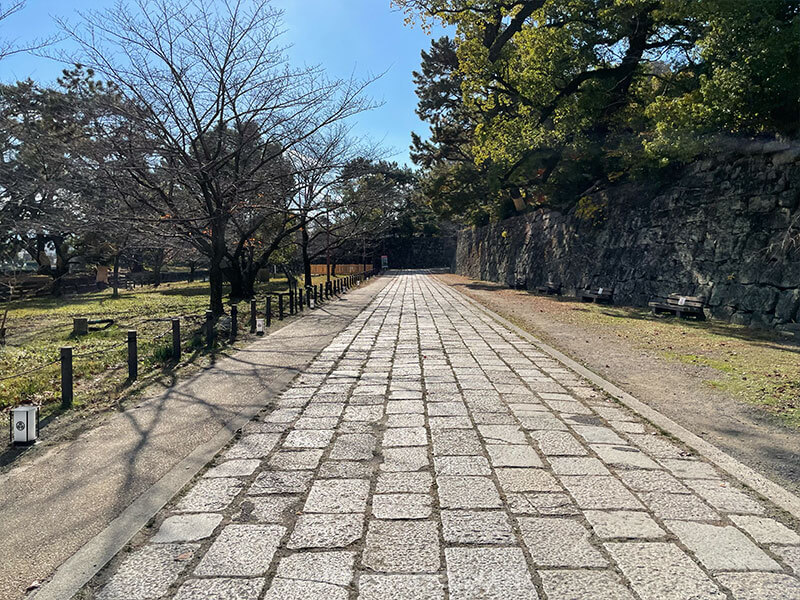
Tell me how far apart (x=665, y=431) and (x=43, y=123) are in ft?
71.4

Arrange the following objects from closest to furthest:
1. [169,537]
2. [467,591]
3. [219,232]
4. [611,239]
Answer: [467,591], [169,537], [219,232], [611,239]

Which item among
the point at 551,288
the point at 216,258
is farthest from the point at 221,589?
the point at 551,288

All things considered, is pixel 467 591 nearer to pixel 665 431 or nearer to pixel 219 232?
pixel 665 431

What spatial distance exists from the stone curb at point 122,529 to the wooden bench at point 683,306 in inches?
412

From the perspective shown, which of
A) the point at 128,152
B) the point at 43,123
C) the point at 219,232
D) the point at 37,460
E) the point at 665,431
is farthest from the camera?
the point at 43,123

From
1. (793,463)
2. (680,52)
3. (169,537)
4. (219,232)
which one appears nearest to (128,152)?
(219,232)

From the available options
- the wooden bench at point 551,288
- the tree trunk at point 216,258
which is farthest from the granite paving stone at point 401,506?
the wooden bench at point 551,288

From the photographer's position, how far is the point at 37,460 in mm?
3924

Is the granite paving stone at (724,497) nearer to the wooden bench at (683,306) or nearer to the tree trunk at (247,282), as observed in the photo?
the wooden bench at (683,306)

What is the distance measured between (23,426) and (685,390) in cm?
635

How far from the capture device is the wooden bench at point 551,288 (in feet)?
66.9

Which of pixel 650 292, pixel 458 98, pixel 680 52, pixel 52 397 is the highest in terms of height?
pixel 458 98

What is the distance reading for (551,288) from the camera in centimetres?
2053

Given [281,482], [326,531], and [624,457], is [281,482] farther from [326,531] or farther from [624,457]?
[624,457]
